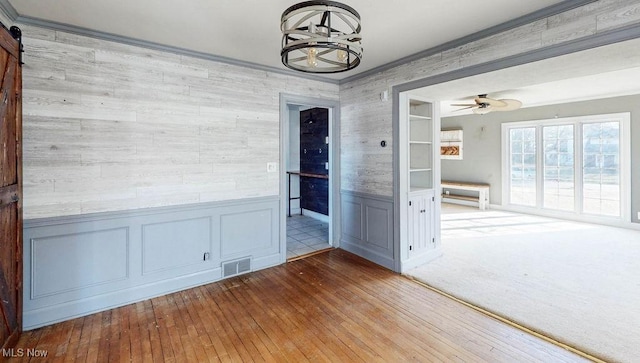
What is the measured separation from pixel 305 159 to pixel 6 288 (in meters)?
5.14

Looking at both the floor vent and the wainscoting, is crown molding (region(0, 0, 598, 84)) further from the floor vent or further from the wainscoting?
the floor vent

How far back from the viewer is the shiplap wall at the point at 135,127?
2488mm

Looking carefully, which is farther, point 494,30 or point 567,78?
point 567,78

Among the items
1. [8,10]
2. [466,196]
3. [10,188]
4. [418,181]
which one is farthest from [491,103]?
[10,188]

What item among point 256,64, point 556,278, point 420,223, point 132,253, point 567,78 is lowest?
point 556,278

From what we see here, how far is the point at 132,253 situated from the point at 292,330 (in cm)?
176

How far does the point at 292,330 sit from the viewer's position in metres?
2.41

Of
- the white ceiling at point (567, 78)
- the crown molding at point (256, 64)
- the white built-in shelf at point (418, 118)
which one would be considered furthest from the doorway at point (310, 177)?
the white ceiling at point (567, 78)

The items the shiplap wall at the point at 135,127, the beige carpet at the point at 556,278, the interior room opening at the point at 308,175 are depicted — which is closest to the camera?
the beige carpet at the point at 556,278

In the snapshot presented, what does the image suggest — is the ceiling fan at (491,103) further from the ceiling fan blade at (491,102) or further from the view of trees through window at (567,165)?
the view of trees through window at (567,165)

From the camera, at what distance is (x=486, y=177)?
25.1ft

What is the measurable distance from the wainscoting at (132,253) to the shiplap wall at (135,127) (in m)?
0.14

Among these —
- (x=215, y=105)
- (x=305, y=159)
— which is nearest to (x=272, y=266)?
(x=215, y=105)

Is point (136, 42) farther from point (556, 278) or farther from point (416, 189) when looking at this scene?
point (556, 278)
